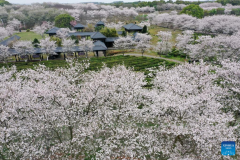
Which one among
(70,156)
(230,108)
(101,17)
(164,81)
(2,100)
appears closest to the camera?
(2,100)

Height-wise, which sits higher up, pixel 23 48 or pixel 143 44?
pixel 143 44

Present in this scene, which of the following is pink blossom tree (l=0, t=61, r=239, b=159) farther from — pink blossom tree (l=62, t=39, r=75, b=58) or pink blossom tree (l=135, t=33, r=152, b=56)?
pink blossom tree (l=135, t=33, r=152, b=56)

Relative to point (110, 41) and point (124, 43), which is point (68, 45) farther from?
point (124, 43)

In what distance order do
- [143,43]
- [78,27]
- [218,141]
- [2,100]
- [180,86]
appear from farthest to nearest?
[78,27] < [143,43] < [180,86] < [2,100] < [218,141]

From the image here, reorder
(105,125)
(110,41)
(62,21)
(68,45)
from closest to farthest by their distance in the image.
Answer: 1. (105,125)
2. (68,45)
3. (110,41)
4. (62,21)

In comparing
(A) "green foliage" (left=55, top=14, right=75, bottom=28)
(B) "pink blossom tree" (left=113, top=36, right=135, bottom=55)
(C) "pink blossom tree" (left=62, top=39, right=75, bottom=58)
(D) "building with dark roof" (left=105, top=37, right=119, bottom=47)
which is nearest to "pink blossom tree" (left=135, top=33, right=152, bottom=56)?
(B) "pink blossom tree" (left=113, top=36, right=135, bottom=55)

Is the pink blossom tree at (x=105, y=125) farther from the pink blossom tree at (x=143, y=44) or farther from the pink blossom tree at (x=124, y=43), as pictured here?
the pink blossom tree at (x=124, y=43)

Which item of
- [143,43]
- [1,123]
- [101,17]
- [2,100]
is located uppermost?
[101,17]

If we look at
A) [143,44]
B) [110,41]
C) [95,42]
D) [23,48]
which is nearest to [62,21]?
[110,41]

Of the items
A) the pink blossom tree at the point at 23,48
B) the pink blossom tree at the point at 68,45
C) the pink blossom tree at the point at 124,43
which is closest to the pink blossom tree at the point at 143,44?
the pink blossom tree at the point at 124,43

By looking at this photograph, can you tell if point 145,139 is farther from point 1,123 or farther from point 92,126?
point 1,123

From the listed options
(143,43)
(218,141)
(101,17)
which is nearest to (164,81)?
(218,141)
